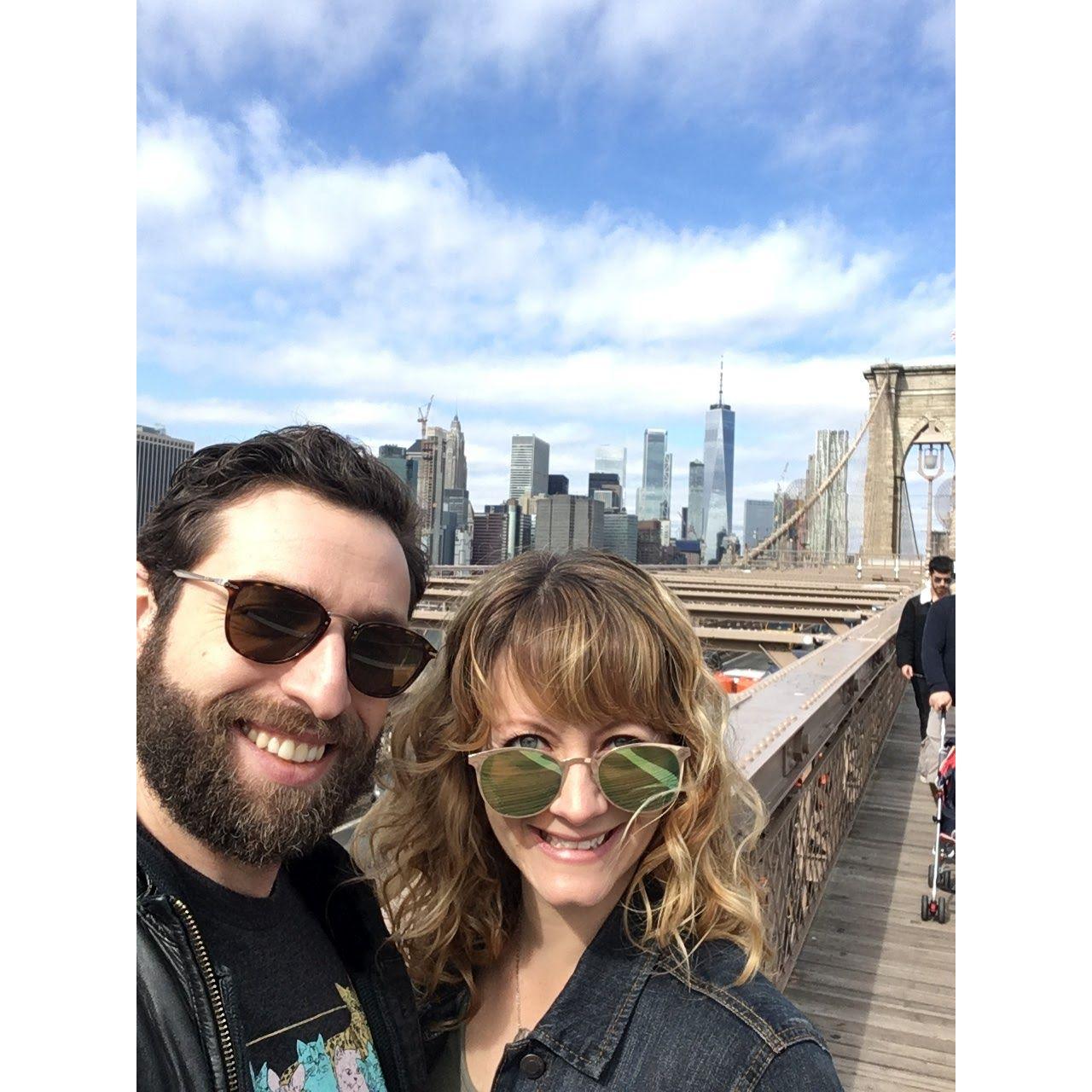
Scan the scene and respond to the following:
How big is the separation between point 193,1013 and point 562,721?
1.63ft

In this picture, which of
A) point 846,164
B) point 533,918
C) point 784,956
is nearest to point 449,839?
point 533,918

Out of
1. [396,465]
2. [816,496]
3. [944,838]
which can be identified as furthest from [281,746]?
[816,496]

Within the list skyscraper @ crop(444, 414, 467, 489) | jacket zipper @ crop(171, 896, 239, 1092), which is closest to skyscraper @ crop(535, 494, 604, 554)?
skyscraper @ crop(444, 414, 467, 489)

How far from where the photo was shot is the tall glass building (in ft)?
316

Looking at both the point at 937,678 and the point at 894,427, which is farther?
the point at 894,427

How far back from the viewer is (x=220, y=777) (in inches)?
35.9

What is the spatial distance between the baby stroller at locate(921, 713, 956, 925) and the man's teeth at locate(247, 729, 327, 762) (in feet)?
9.54

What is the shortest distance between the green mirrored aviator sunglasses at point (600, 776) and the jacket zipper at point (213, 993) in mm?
366

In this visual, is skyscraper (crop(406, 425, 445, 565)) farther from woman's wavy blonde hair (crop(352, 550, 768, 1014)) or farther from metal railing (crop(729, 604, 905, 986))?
woman's wavy blonde hair (crop(352, 550, 768, 1014))

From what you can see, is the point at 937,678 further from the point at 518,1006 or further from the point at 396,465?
the point at 518,1006

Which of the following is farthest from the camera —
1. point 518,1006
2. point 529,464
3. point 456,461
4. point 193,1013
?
point 529,464

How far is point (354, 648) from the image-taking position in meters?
1.01
